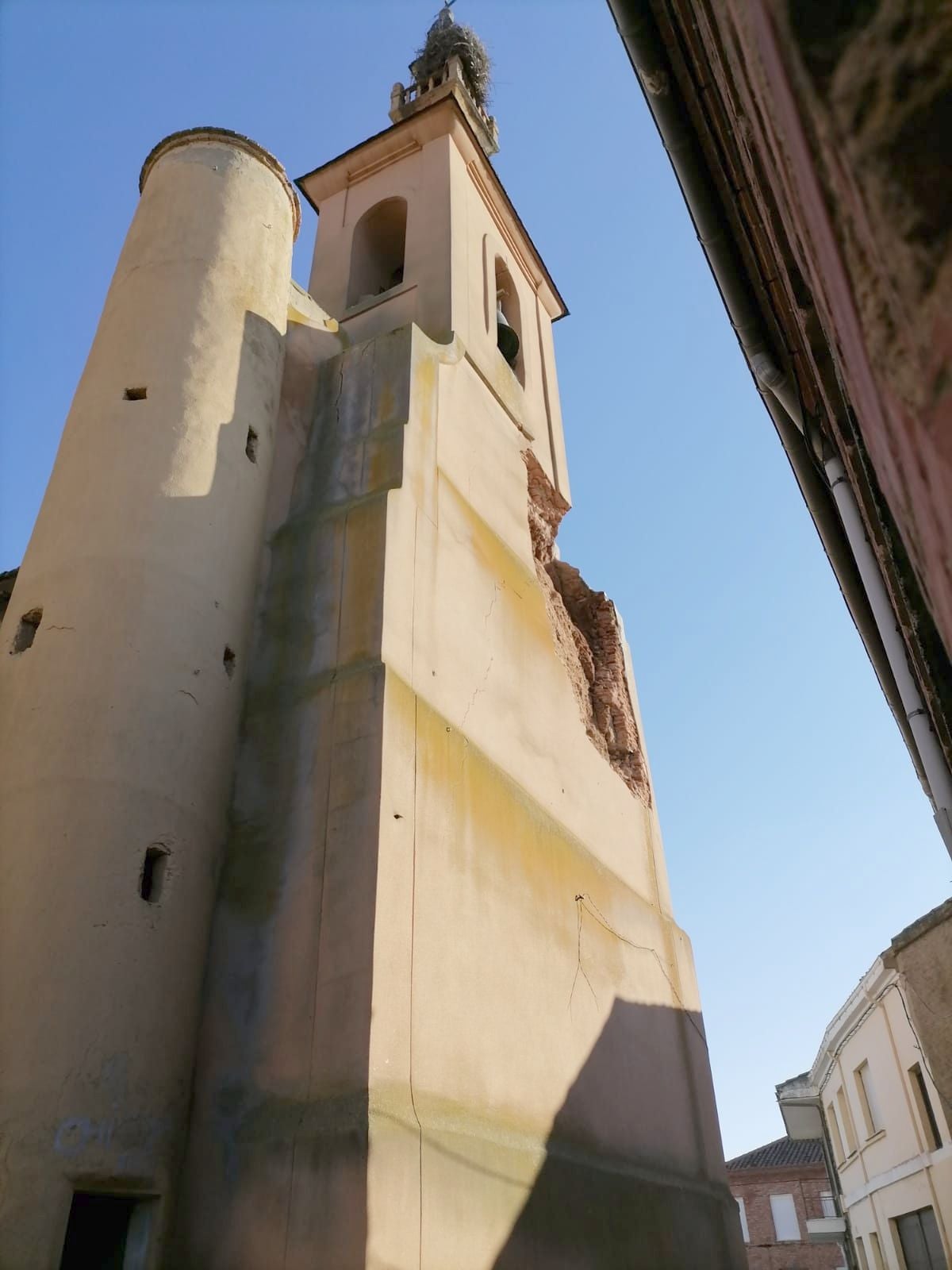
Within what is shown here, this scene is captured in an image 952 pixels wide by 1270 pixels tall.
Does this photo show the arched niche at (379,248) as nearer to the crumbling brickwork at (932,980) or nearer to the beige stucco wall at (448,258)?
the beige stucco wall at (448,258)

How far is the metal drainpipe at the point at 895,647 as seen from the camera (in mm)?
5746

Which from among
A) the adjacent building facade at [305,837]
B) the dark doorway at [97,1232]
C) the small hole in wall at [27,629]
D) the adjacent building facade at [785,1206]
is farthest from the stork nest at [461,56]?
the adjacent building facade at [785,1206]

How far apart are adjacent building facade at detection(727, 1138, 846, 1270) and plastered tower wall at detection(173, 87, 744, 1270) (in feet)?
98.1

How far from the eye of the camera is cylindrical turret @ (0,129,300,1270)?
6.18 metres

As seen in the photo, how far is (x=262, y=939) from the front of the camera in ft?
24.0

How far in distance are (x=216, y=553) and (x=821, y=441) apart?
519 centimetres

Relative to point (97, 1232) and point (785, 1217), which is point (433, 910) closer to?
point (97, 1232)

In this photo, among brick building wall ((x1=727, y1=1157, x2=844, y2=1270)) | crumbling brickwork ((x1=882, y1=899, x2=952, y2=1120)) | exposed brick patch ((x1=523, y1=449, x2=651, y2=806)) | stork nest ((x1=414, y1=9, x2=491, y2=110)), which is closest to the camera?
crumbling brickwork ((x1=882, y1=899, x2=952, y2=1120))

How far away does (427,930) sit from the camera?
23.8 feet

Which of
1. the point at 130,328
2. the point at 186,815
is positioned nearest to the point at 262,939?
the point at 186,815

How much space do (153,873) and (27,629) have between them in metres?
2.40

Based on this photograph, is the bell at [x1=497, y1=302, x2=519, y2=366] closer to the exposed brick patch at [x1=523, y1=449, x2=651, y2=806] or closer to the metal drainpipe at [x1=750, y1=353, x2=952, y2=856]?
the exposed brick patch at [x1=523, y1=449, x2=651, y2=806]

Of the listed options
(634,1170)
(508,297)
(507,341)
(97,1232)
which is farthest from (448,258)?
(97,1232)

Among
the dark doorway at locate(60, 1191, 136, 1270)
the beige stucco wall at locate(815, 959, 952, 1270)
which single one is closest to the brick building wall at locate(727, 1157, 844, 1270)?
the beige stucco wall at locate(815, 959, 952, 1270)
